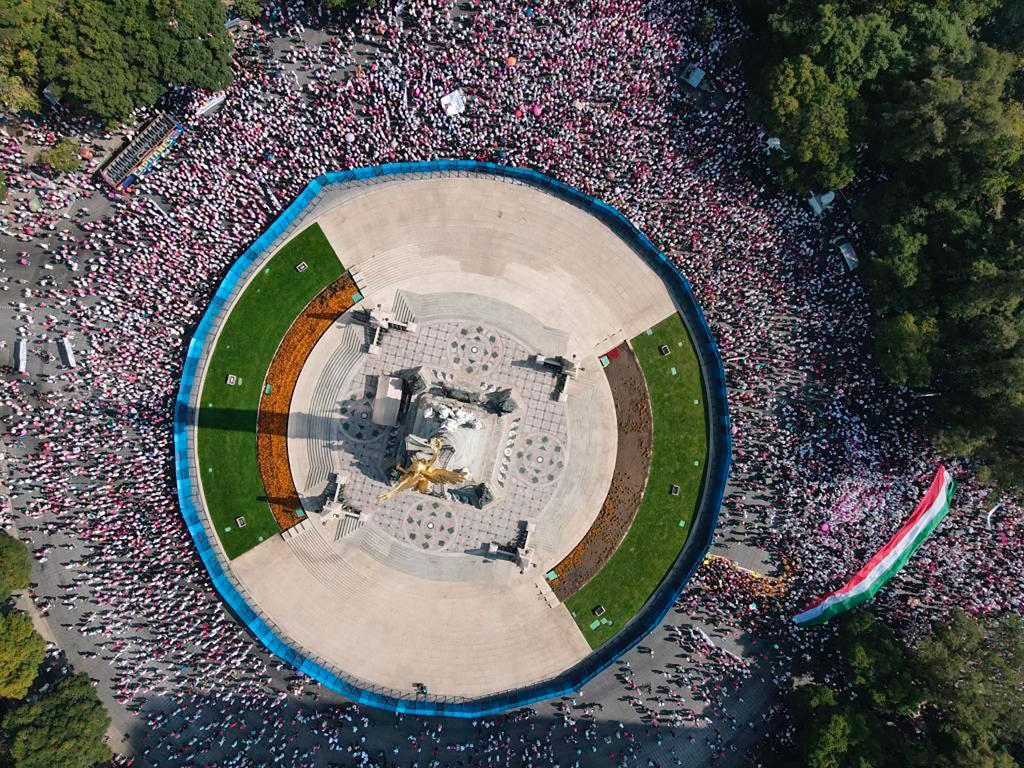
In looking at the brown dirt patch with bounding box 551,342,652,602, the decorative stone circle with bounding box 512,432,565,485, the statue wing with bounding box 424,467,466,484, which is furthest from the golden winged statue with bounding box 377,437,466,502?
the brown dirt patch with bounding box 551,342,652,602

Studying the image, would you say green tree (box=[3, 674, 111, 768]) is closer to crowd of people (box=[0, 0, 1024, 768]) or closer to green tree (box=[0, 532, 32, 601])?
crowd of people (box=[0, 0, 1024, 768])

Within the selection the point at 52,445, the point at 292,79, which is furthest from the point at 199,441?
the point at 292,79

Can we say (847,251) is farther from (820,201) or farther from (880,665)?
(880,665)

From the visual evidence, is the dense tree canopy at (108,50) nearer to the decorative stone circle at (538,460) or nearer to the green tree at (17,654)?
the decorative stone circle at (538,460)

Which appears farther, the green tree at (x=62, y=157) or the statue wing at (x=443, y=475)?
the green tree at (x=62, y=157)

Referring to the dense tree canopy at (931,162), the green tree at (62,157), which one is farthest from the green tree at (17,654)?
the dense tree canopy at (931,162)

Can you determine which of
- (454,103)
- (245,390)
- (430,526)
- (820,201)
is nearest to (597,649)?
(430,526)
